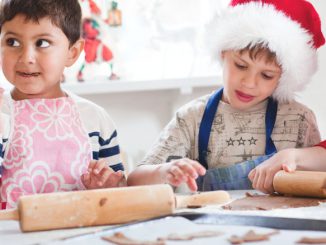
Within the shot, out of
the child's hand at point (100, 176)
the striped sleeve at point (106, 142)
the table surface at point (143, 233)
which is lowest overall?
the table surface at point (143, 233)

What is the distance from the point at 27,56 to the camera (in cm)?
128

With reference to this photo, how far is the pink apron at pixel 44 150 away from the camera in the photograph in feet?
4.22

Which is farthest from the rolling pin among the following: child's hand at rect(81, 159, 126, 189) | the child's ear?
the child's ear

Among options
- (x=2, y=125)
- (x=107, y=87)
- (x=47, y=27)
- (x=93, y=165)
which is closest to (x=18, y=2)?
(x=47, y=27)

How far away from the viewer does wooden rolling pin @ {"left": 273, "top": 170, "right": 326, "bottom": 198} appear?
115 centimetres

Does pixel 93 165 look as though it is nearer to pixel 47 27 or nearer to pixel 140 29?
pixel 47 27

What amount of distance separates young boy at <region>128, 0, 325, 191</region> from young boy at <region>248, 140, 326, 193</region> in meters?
0.11

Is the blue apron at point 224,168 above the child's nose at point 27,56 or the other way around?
the other way around

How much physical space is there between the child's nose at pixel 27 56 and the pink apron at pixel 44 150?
10 cm

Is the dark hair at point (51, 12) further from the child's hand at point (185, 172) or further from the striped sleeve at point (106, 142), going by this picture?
the child's hand at point (185, 172)

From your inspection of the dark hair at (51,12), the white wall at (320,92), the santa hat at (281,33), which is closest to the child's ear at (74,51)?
the dark hair at (51,12)

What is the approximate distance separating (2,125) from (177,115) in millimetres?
501

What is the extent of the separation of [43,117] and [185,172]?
39 centimetres

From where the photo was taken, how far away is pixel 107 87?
248 cm
